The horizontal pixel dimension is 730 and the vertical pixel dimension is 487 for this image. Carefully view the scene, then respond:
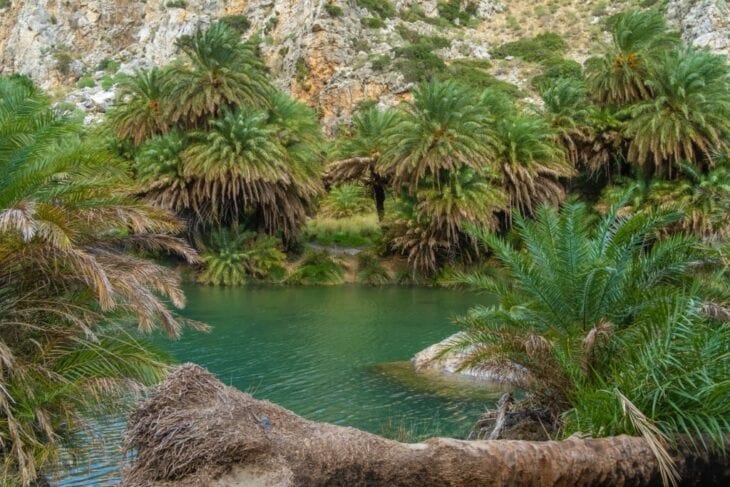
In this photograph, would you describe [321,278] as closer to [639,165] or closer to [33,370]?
[639,165]

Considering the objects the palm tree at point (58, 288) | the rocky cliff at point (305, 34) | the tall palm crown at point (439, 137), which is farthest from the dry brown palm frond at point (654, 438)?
the rocky cliff at point (305, 34)

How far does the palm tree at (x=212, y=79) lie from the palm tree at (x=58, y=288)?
21572 mm

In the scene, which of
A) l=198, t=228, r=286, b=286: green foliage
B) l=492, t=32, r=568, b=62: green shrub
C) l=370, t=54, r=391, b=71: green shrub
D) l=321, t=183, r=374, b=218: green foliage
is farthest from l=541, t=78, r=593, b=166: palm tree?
→ l=492, t=32, r=568, b=62: green shrub

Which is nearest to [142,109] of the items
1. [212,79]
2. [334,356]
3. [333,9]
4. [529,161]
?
[212,79]

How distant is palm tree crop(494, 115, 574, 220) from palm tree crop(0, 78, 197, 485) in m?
23.3

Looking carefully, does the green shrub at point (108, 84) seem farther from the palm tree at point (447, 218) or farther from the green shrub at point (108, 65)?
the palm tree at point (447, 218)

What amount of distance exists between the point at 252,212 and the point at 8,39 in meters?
45.8

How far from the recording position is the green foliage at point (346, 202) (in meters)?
37.4

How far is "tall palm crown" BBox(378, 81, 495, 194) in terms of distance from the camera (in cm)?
2775

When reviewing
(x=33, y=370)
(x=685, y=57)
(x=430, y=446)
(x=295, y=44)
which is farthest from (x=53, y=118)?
(x=295, y=44)

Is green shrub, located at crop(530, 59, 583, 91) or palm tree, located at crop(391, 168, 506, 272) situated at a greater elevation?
green shrub, located at crop(530, 59, 583, 91)

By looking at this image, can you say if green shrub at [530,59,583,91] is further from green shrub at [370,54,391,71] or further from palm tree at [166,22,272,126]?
palm tree at [166,22,272,126]

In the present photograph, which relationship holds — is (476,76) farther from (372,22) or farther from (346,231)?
(346,231)

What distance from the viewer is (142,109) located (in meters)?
31.5
